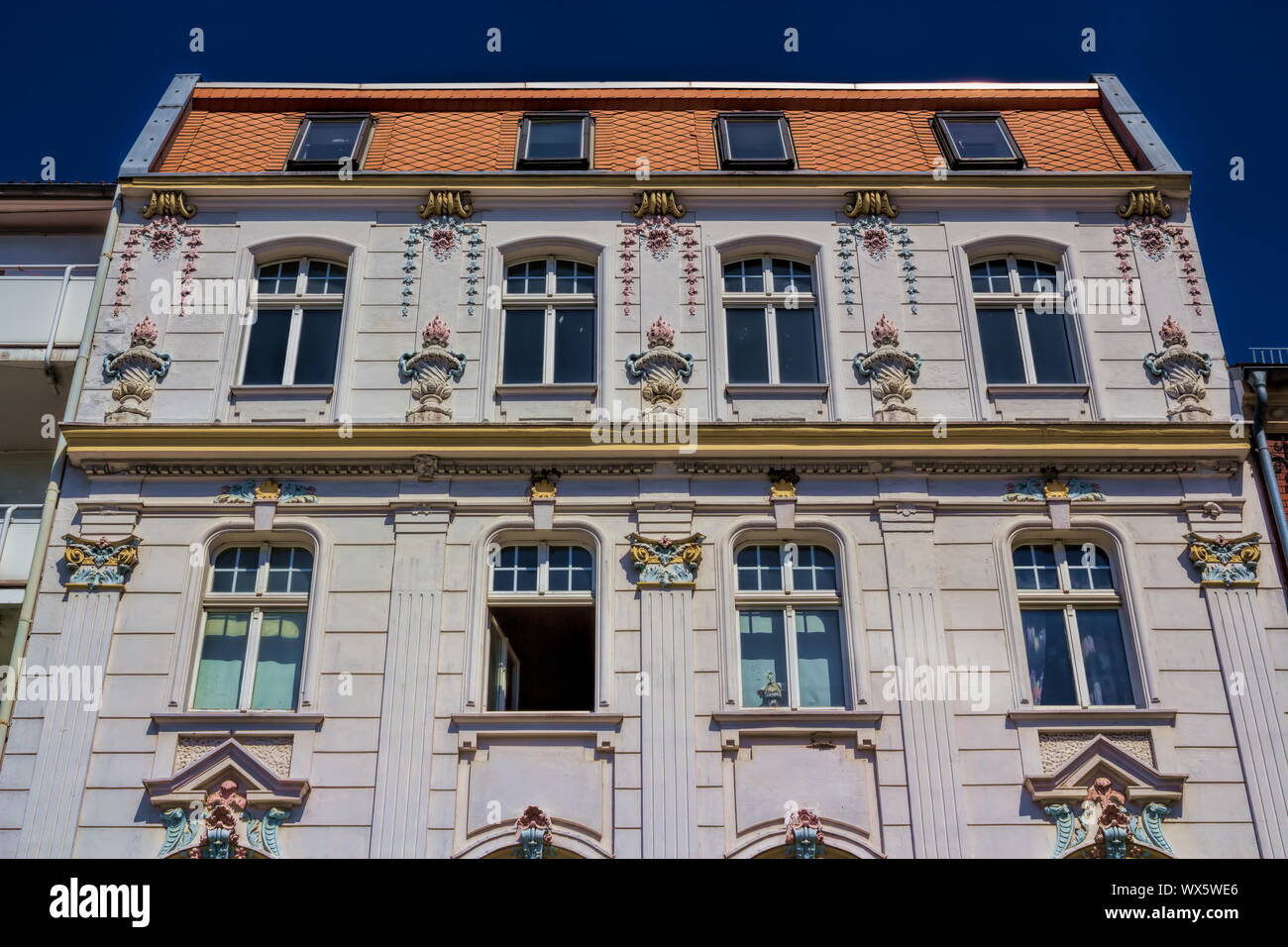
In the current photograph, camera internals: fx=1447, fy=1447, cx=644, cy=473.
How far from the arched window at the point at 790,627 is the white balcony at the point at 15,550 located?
8465 millimetres

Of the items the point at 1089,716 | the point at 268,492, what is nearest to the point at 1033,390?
the point at 1089,716

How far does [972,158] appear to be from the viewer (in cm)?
2102

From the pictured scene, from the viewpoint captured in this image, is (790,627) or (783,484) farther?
(783,484)

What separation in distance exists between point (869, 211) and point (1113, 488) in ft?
17.1

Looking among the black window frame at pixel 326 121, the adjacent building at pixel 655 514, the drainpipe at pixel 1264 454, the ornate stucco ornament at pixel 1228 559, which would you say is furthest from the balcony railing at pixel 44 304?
the drainpipe at pixel 1264 454

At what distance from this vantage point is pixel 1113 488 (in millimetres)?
17594

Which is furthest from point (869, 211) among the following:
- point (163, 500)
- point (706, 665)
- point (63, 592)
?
point (63, 592)

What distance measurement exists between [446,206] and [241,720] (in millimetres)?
7873

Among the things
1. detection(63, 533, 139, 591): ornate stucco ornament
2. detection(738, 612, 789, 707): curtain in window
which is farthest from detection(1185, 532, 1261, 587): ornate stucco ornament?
detection(63, 533, 139, 591): ornate stucco ornament

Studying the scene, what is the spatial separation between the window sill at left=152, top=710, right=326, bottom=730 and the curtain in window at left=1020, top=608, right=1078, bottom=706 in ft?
26.3

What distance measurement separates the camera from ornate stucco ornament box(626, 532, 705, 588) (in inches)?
659

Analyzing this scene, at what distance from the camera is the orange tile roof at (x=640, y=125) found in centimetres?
2119

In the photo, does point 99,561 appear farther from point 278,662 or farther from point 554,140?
point 554,140

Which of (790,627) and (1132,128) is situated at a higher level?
(1132,128)
